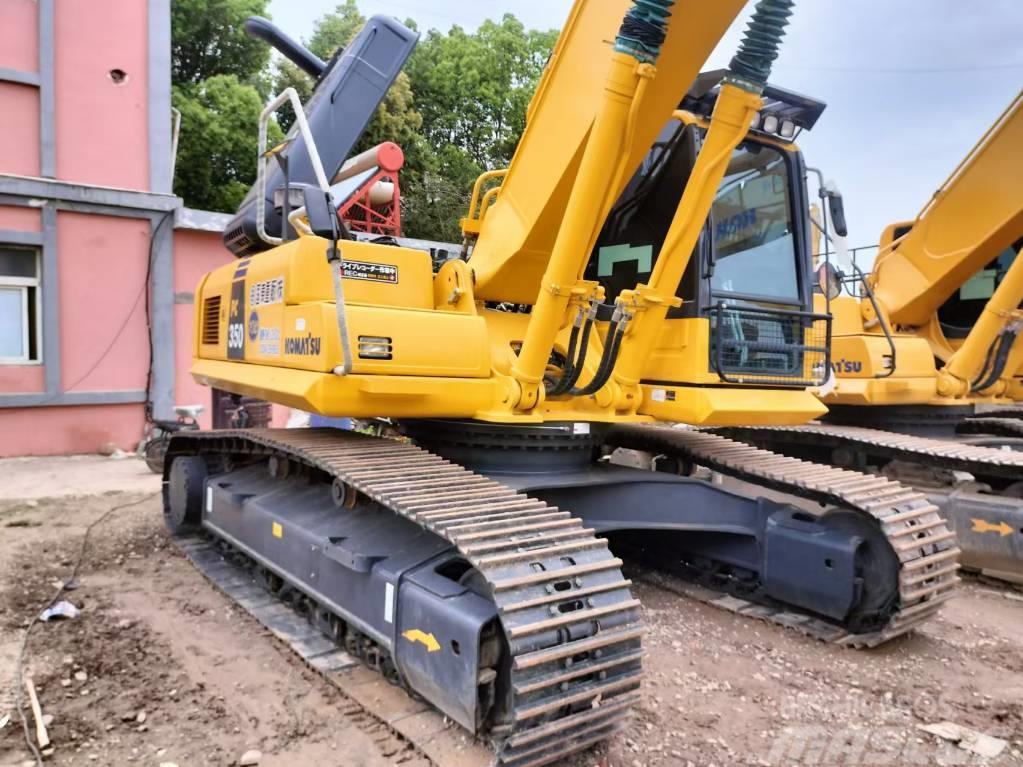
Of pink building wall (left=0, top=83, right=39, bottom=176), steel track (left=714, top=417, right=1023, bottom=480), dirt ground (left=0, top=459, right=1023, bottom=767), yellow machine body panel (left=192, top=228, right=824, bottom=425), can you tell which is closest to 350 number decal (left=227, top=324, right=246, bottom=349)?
yellow machine body panel (left=192, top=228, right=824, bottom=425)

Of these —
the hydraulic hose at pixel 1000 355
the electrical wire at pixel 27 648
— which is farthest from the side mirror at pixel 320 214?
the hydraulic hose at pixel 1000 355

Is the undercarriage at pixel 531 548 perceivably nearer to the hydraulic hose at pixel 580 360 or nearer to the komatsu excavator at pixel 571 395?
the komatsu excavator at pixel 571 395

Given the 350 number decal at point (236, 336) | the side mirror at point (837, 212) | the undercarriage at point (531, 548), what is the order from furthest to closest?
the 350 number decal at point (236, 336) → the side mirror at point (837, 212) → the undercarriage at point (531, 548)

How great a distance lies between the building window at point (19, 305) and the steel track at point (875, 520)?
26.3ft

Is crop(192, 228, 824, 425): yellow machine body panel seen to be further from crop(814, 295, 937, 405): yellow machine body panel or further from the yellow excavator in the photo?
crop(814, 295, 937, 405): yellow machine body panel

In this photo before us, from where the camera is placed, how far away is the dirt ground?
299 centimetres

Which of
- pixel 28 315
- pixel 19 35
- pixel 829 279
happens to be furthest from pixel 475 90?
pixel 829 279

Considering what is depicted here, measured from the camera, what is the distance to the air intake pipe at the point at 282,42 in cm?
563

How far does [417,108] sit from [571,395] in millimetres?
25452

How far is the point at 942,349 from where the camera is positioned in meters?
7.63

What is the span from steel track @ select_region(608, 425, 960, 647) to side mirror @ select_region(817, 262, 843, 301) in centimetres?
102

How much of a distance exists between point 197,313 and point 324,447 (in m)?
2.34

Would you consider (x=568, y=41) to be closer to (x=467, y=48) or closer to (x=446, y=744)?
(x=446, y=744)

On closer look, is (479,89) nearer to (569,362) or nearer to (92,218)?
(92,218)
